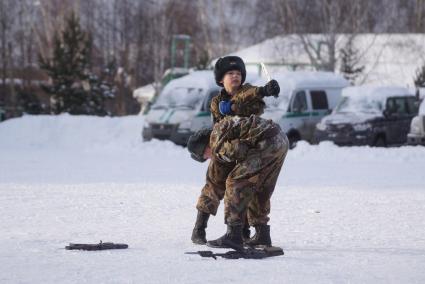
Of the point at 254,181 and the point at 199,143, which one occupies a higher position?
the point at 199,143

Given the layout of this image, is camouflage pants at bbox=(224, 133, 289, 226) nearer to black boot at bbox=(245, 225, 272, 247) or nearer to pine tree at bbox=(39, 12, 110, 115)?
black boot at bbox=(245, 225, 272, 247)

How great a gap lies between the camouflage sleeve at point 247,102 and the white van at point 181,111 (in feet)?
57.5

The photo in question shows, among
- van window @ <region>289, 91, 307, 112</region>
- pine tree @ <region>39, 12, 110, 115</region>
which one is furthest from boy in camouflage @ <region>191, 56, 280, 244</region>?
pine tree @ <region>39, 12, 110, 115</region>

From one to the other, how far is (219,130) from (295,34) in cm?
4325

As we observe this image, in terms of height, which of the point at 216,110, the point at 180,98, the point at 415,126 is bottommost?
the point at 415,126

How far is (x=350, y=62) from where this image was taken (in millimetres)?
51156

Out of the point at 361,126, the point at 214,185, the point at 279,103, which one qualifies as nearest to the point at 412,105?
the point at 361,126

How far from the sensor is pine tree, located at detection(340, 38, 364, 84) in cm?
4887

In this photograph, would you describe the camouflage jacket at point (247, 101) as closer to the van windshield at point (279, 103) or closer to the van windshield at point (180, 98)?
the van windshield at point (279, 103)

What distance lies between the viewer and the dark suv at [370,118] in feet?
81.9

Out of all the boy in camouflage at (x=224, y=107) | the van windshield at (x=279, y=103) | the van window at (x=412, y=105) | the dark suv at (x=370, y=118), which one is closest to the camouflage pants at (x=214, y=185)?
the boy in camouflage at (x=224, y=107)

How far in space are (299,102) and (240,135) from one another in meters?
18.6

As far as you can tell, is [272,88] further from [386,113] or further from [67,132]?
[67,132]

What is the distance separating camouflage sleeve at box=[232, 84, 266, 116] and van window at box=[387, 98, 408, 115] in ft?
60.0
